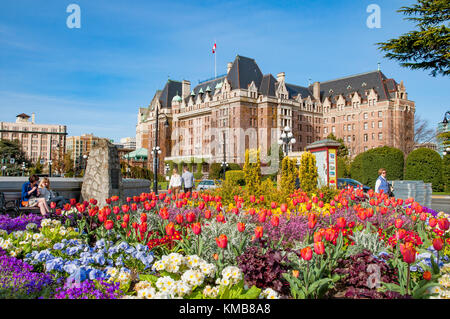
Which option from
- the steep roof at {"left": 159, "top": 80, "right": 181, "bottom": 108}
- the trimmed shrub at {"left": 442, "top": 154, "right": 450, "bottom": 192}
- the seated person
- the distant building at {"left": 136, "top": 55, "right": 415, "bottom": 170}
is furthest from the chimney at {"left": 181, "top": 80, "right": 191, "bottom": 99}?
the seated person

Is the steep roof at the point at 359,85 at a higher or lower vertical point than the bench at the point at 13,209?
higher

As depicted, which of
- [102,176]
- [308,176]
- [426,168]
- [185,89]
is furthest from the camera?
[185,89]

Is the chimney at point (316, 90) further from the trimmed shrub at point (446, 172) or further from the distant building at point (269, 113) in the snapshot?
the trimmed shrub at point (446, 172)

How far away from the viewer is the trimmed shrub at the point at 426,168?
2694 centimetres

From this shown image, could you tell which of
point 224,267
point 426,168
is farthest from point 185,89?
point 224,267

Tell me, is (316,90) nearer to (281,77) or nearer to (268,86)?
(281,77)

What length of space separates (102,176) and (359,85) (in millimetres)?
76918

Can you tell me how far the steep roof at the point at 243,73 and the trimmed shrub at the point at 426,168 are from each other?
42204 millimetres

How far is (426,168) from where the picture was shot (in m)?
27.0

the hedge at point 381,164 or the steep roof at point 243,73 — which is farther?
A: the steep roof at point 243,73

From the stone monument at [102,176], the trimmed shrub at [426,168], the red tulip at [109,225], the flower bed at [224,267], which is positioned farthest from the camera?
the trimmed shrub at [426,168]

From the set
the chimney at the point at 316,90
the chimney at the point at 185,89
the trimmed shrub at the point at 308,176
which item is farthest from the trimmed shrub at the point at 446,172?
the chimney at the point at 185,89
